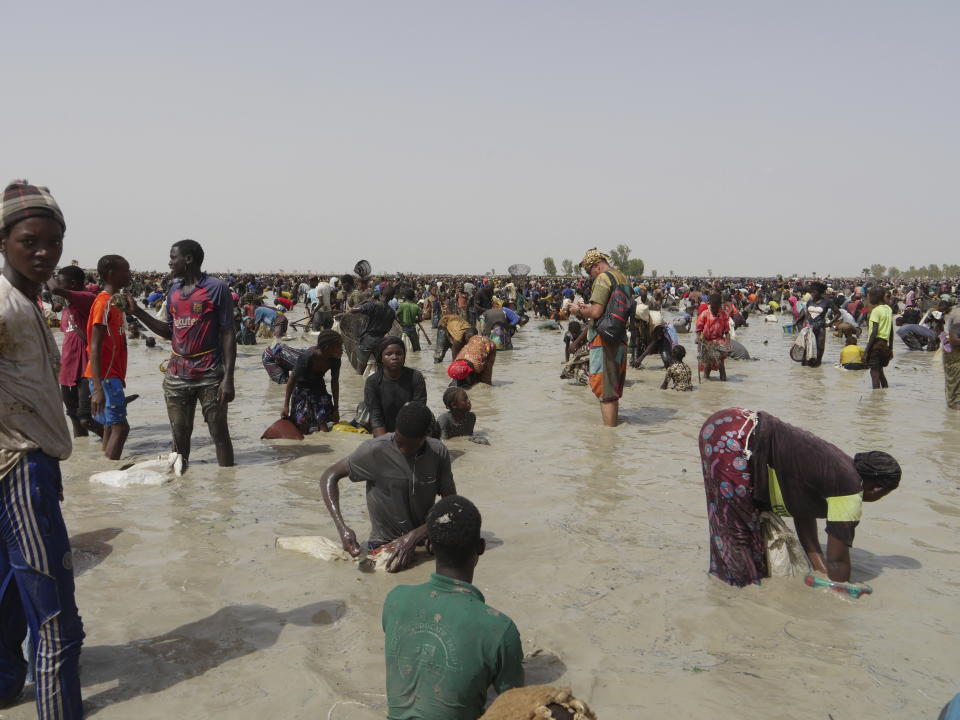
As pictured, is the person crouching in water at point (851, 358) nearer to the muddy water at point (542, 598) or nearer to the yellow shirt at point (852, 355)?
the yellow shirt at point (852, 355)

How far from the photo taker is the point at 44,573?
2639 millimetres

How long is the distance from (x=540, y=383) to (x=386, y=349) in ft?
22.6

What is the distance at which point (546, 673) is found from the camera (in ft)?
10.8

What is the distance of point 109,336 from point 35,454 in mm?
3849

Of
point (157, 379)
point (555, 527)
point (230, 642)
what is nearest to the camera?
point (230, 642)

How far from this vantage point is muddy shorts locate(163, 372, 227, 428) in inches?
231

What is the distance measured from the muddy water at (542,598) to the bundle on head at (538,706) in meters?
1.02

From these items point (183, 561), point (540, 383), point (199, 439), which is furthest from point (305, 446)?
point (540, 383)

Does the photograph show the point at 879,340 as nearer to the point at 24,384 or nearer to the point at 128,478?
the point at 128,478

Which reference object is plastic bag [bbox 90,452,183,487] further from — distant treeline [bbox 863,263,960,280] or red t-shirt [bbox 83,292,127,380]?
distant treeline [bbox 863,263,960,280]

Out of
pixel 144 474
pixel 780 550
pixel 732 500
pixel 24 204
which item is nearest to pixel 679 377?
pixel 780 550

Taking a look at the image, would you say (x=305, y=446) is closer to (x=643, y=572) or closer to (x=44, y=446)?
(x=643, y=572)

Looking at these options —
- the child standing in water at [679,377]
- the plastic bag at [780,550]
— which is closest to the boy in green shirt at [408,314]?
the child standing in water at [679,377]

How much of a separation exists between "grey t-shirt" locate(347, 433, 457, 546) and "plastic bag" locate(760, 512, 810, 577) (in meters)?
1.69
